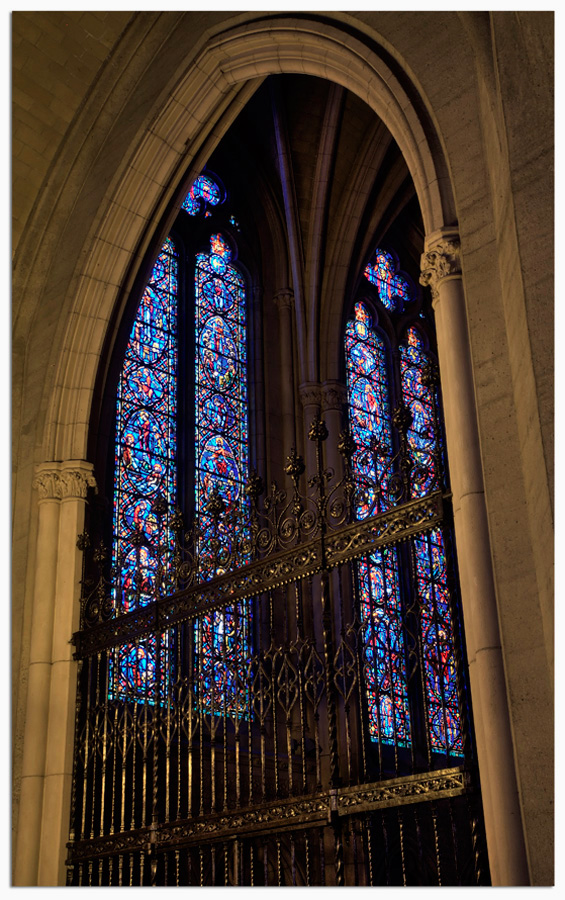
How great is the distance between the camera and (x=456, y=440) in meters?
5.80

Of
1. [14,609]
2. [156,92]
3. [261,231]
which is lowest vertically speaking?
[14,609]

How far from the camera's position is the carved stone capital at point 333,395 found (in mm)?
12781

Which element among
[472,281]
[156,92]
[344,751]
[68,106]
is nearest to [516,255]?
[472,281]

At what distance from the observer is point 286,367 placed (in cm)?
1321

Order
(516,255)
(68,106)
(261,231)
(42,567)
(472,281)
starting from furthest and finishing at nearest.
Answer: (261,231)
(68,106)
(42,567)
(472,281)
(516,255)

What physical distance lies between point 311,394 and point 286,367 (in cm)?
57

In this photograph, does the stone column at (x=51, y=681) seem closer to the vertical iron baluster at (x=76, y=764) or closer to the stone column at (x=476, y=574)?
the vertical iron baluster at (x=76, y=764)

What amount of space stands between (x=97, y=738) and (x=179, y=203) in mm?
4529

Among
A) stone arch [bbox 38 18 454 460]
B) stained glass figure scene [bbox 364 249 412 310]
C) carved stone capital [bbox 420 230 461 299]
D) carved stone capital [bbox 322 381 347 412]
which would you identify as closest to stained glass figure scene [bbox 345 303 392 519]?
stained glass figure scene [bbox 364 249 412 310]

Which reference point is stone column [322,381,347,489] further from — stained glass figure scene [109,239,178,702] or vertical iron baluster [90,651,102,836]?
vertical iron baluster [90,651,102,836]

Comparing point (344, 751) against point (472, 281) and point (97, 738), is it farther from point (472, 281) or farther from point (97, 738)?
point (472, 281)

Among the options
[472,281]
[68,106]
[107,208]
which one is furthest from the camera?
[68,106]

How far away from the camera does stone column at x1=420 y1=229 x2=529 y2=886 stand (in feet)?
16.0

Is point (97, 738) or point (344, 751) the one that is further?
point (344, 751)
